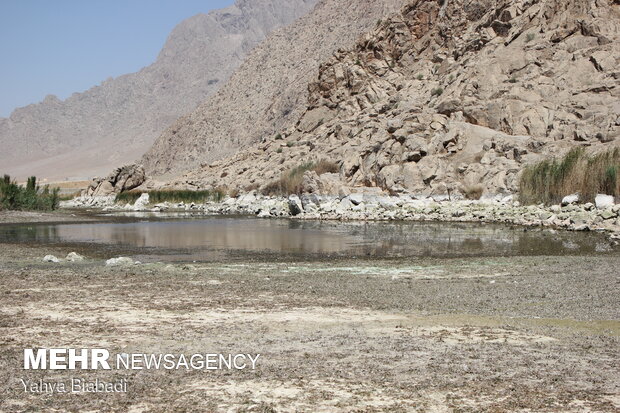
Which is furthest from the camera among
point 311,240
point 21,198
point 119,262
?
point 21,198

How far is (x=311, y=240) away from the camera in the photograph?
70.0 feet

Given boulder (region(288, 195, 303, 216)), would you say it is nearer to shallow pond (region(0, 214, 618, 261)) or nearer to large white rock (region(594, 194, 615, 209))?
shallow pond (region(0, 214, 618, 261))

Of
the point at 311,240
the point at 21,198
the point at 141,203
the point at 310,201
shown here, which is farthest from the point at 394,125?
the point at 21,198

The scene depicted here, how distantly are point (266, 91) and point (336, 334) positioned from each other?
94269 millimetres

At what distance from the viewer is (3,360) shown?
5844 millimetres

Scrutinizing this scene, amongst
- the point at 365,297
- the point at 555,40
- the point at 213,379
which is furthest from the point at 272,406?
the point at 555,40

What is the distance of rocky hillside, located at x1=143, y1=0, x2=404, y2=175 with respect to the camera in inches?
3563

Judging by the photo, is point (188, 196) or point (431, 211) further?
point (188, 196)

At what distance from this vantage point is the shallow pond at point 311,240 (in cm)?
1736

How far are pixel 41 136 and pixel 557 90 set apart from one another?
156127 mm

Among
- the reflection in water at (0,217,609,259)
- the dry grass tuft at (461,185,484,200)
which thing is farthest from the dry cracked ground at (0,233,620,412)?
the dry grass tuft at (461,185,484,200)

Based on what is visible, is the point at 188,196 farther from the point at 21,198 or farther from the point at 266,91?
the point at 266,91

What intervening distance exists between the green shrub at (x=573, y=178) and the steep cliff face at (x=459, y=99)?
290 cm

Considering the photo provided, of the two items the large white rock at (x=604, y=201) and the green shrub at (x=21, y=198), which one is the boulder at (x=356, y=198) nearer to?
the large white rock at (x=604, y=201)
